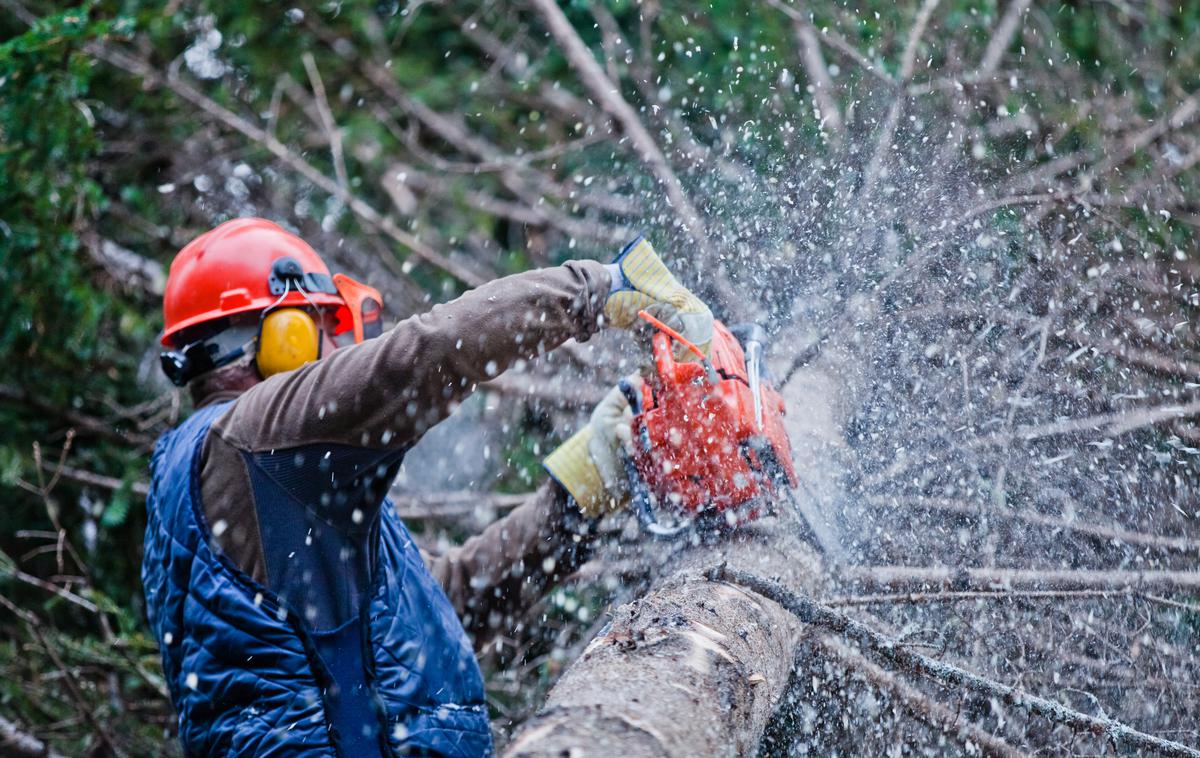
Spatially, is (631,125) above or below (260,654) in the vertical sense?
above

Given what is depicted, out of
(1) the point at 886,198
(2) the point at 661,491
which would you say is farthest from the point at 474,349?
(1) the point at 886,198

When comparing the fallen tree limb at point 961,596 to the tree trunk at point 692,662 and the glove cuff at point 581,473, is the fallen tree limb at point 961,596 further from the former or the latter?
the glove cuff at point 581,473

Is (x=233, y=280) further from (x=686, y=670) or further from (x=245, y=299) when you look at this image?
(x=686, y=670)

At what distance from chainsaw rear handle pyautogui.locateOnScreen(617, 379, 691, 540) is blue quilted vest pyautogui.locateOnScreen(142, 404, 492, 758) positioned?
597 mm

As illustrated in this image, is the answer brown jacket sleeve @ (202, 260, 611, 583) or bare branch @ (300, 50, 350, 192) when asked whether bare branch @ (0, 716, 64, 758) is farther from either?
bare branch @ (300, 50, 350, 192)

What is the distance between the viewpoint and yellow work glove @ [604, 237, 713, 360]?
2.29 metres

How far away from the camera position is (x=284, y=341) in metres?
2.45

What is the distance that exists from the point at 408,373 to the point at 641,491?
2.41 feet

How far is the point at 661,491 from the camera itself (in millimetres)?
2426

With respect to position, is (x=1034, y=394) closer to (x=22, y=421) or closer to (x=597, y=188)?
(x=597, y=188)

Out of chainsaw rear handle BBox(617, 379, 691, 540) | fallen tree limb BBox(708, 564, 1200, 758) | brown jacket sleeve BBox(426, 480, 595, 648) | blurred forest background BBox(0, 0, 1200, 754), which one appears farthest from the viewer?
blurred forest background BBox(0, 0, 1200, 754)

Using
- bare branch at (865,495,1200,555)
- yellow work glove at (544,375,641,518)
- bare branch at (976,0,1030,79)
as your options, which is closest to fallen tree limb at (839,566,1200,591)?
bare branch at (865,495,1200,555)

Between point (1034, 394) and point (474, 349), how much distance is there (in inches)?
81.1

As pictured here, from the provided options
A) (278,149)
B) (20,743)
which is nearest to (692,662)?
(20,743)
